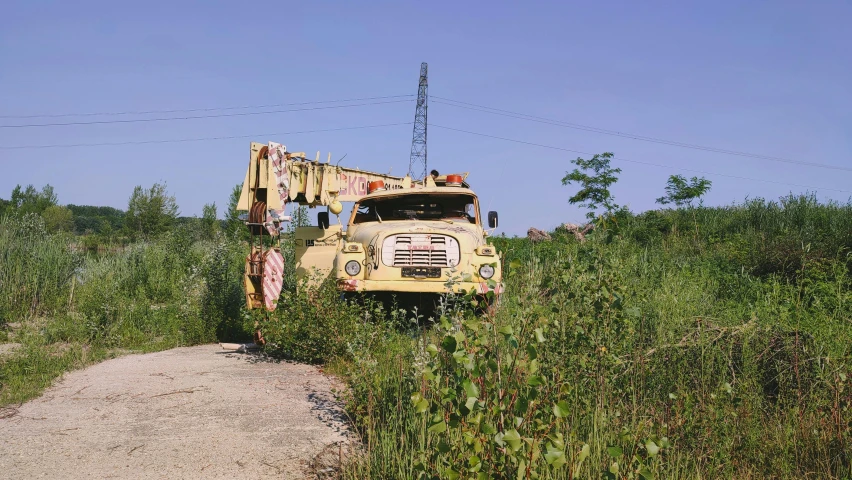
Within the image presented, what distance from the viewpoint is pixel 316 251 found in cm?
947

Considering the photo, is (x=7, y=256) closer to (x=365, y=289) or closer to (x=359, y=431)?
(x=365, y=289)

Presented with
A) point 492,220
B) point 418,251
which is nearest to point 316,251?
point 418,251

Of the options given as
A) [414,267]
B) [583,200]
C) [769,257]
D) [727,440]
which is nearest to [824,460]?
[727,440]

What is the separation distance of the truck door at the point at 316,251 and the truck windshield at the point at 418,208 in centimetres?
47

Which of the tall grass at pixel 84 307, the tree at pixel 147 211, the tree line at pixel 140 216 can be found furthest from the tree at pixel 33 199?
the tall grass at pixel 84 307

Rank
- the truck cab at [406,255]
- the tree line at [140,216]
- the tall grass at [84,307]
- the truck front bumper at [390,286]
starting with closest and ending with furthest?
the tall grass at [84,307] → the truck front bumper at [390,286] → the truck cab at [406,255] → the tree line at [140,216]

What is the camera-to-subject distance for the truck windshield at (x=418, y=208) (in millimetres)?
10117

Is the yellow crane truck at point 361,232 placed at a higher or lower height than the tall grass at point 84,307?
higher

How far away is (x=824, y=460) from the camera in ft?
13.4

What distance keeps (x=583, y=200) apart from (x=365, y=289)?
2378cm

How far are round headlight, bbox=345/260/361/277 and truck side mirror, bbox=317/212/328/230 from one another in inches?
76.4

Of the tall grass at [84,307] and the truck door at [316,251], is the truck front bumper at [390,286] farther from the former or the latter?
the tall grass at [84,307]

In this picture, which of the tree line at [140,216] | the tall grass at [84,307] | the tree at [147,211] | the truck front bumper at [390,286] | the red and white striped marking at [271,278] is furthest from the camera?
the tree at [147,211]

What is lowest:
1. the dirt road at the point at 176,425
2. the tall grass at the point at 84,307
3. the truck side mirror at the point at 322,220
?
the dirt road at the point at 176,425
